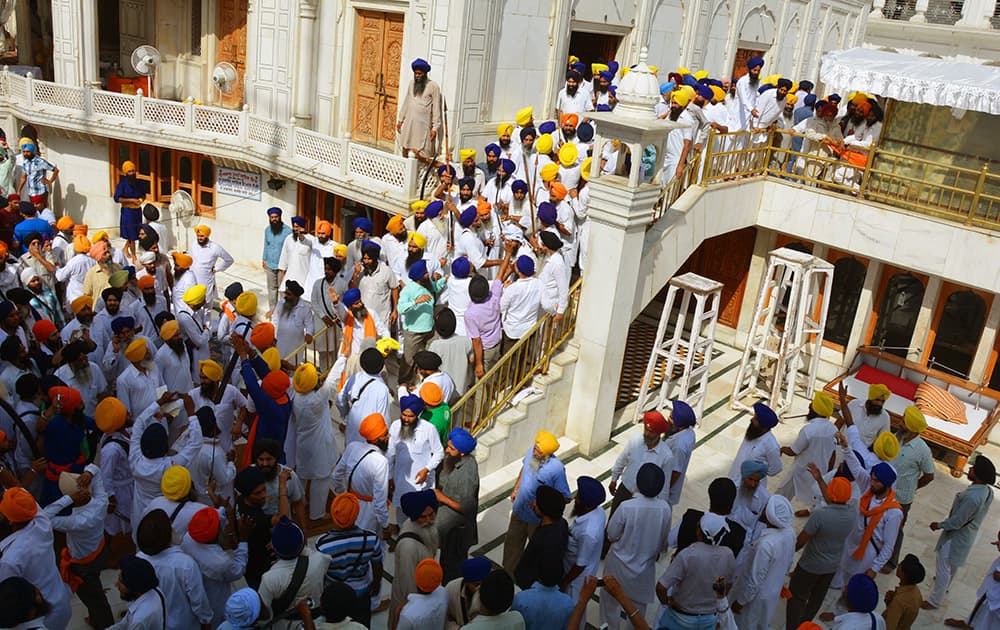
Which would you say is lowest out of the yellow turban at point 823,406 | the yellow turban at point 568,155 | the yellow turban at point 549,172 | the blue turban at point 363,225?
the yellow turban at point 823,406

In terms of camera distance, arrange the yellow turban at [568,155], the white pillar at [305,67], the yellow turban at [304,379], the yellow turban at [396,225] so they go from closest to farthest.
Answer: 1. the yellow turban at [304,379]
2. the yellow turban at [396,225]
3. the yellow turban at [568,155]
4. the white pillar at [305,67]

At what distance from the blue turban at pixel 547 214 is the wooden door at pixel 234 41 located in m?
10.9

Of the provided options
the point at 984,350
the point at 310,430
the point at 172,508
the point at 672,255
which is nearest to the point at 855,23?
the point at 984,350

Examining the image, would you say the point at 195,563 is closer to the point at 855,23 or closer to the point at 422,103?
the point at 422,103

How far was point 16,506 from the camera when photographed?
502 cm

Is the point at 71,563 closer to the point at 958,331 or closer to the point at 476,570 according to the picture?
the point at 476,570

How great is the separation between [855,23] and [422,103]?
20519 mm

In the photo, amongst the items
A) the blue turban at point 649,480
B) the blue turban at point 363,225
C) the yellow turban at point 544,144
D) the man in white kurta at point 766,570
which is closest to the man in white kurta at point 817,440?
the man in white kurta at point 766,570

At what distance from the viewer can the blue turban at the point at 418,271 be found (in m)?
8.61

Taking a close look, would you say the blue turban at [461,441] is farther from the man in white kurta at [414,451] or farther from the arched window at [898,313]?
the arched window at [898,313]

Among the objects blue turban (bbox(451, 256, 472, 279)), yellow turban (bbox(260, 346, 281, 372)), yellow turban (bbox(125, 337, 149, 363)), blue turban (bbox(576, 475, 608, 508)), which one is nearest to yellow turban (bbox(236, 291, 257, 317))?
yellow turban (bbox(260, 346, 281, 372))

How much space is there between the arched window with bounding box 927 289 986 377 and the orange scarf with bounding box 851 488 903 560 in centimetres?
605

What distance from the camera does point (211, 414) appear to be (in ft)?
20.9

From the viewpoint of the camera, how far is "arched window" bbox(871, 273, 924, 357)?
12.4 m
